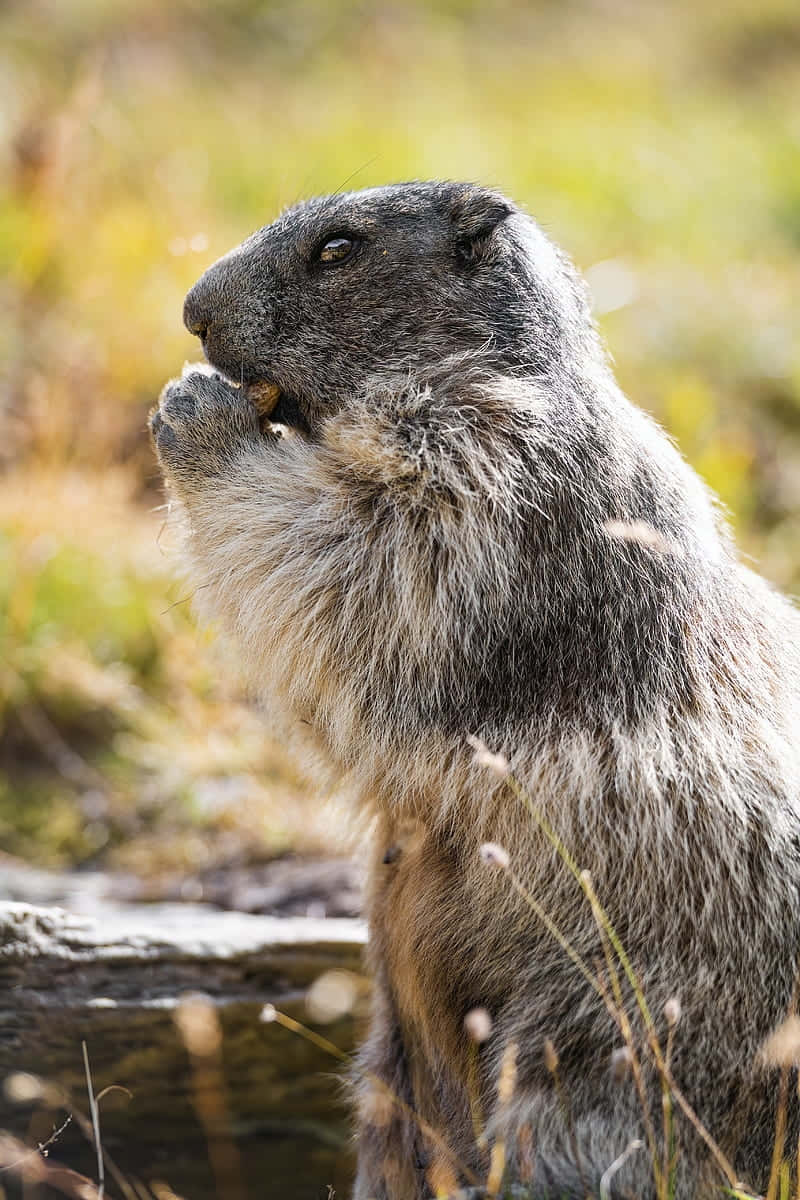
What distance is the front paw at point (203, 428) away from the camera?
3.80 meters

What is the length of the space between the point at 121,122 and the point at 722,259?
575 cm

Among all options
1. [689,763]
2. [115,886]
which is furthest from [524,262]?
[115,886]

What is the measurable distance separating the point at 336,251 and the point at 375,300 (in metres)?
0.19

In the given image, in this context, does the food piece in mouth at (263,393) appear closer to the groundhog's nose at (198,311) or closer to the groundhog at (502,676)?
the groundhog at (502,676)

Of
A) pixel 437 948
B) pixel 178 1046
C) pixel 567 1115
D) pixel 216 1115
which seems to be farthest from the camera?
pixel 216 1115

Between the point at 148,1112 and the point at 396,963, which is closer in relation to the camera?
the point at 396,963

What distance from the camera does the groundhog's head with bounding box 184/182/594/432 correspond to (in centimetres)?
373

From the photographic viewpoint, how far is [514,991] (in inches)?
129

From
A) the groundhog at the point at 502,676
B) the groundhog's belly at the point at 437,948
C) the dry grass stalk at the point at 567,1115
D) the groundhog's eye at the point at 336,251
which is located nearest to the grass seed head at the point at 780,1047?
the groundhog at the point at 502,676

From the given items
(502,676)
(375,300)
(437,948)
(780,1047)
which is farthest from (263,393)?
(780,1047)

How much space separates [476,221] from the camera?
12.5ft

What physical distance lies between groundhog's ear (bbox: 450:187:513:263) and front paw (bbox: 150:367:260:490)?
764 millimetres

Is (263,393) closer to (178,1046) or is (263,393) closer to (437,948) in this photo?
(437,948)

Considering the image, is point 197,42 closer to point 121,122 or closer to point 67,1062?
point 121,122
